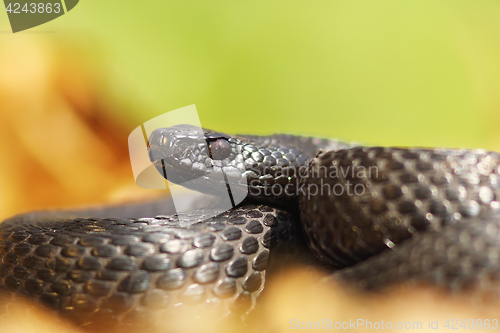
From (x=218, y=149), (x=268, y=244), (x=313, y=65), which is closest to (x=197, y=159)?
(x=218, y=149)

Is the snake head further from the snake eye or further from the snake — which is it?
the snake

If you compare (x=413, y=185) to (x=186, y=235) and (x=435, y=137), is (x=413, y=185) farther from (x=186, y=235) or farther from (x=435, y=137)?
(x=435, y=137)

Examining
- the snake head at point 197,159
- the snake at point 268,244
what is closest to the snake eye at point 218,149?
the snake head at point 197,159

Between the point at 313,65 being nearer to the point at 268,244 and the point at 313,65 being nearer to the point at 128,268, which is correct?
the point at 268,244

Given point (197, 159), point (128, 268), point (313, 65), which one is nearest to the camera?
point (128, 268)

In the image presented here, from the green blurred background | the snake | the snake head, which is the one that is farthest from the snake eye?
the green blurred background

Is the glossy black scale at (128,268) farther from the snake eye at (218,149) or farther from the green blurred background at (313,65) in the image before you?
the green blurred background at (313,65)
